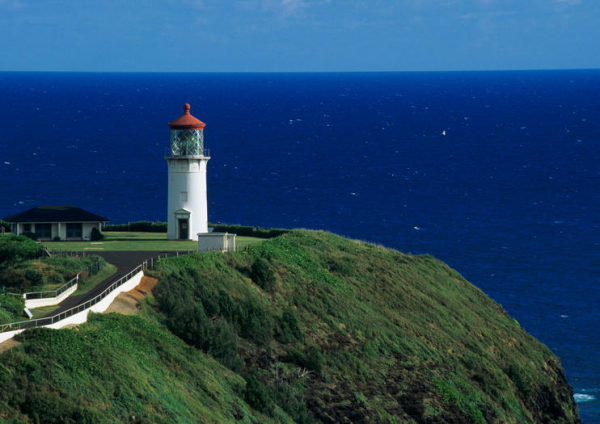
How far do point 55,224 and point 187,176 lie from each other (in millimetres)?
8124

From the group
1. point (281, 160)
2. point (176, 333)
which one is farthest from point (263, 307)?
point (281, 160)

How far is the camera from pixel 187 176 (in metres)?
57.5

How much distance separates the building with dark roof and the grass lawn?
3.37 ft

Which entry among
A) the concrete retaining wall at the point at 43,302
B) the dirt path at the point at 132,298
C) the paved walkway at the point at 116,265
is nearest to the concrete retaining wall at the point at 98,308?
the dirt path at the point at 132,298

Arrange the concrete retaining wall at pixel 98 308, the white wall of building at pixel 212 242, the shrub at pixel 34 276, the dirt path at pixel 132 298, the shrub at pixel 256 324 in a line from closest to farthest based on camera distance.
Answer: the concrete retaining wall at pixel 98 308 → the dirt path at pixel 132 298 → the shrub at pixel 256 324 → the shrub at pixel 34 276 → the white wall of building at pixel 212 242

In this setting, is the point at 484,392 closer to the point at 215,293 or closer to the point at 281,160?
the point at 215,293

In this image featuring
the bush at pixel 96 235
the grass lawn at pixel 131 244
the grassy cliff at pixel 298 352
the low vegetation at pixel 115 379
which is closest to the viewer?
the low vegetation at pixel 115 379

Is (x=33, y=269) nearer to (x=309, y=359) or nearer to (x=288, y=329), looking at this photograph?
(x=288, y=329)

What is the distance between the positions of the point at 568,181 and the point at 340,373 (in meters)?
116

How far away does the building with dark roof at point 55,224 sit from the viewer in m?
58.1

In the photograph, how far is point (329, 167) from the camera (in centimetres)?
16575

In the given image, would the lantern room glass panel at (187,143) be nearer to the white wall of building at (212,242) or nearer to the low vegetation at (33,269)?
the white wall of building at (212,242)

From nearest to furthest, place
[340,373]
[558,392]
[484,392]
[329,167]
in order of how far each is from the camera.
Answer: [340,373], [484,392], [558,392], [329,167]

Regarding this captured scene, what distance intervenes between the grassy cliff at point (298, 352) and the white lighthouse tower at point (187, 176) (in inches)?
205
